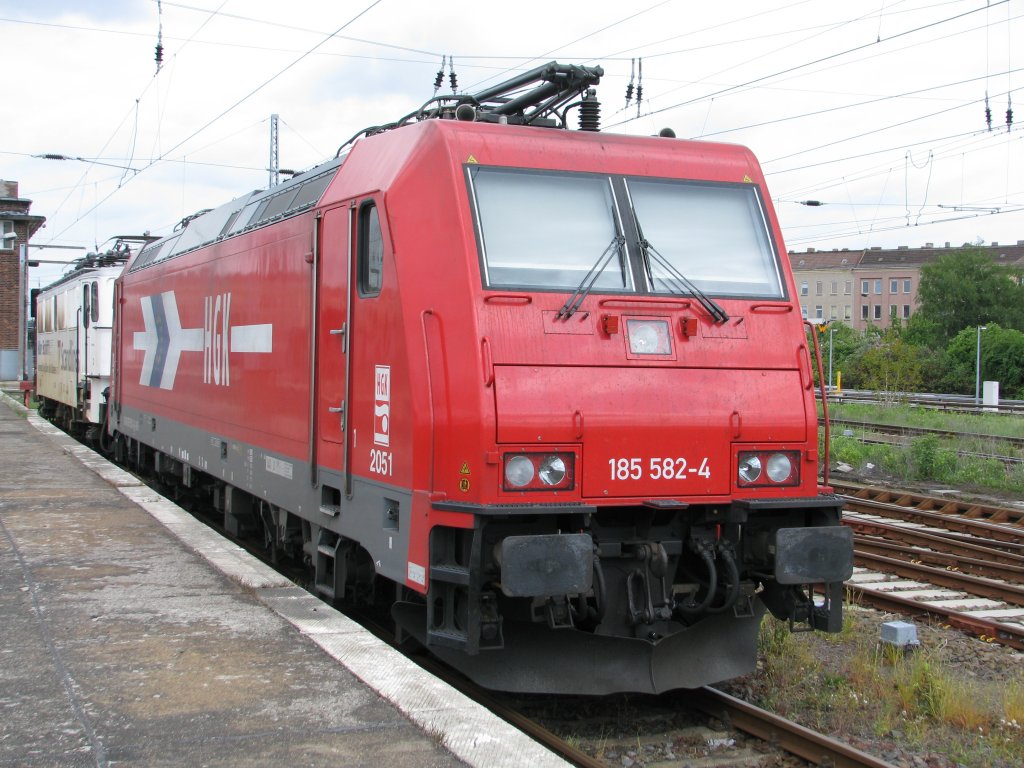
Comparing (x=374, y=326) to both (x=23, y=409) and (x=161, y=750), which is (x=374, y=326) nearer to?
(x=161, y=750)

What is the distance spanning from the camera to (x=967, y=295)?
79062mm

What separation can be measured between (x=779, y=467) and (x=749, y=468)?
7.8 inches

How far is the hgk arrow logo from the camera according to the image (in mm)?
8969

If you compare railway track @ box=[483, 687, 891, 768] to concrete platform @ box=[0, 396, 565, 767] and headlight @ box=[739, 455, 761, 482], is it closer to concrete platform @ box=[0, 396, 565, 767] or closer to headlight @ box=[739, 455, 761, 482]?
concrete platform @ box=[0, 396, 565, 767]

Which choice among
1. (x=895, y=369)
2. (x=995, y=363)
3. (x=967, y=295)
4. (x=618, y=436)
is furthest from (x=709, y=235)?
(x=967, y=295)

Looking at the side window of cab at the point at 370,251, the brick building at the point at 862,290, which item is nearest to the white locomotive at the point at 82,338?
the side window of cab at the point at 370,251

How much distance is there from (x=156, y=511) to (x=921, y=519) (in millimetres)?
8695

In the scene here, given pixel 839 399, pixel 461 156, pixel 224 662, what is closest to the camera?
pixel 224 662

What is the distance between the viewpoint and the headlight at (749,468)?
587 cm

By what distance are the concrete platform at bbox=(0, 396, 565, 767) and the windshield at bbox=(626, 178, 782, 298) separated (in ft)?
8.82

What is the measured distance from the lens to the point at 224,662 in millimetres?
5328

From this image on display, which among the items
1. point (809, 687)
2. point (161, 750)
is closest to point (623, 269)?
point (809, 687)

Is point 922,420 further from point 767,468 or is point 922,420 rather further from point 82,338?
point 767,468

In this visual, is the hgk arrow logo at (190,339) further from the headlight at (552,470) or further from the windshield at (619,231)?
the headlight at (552,470)
